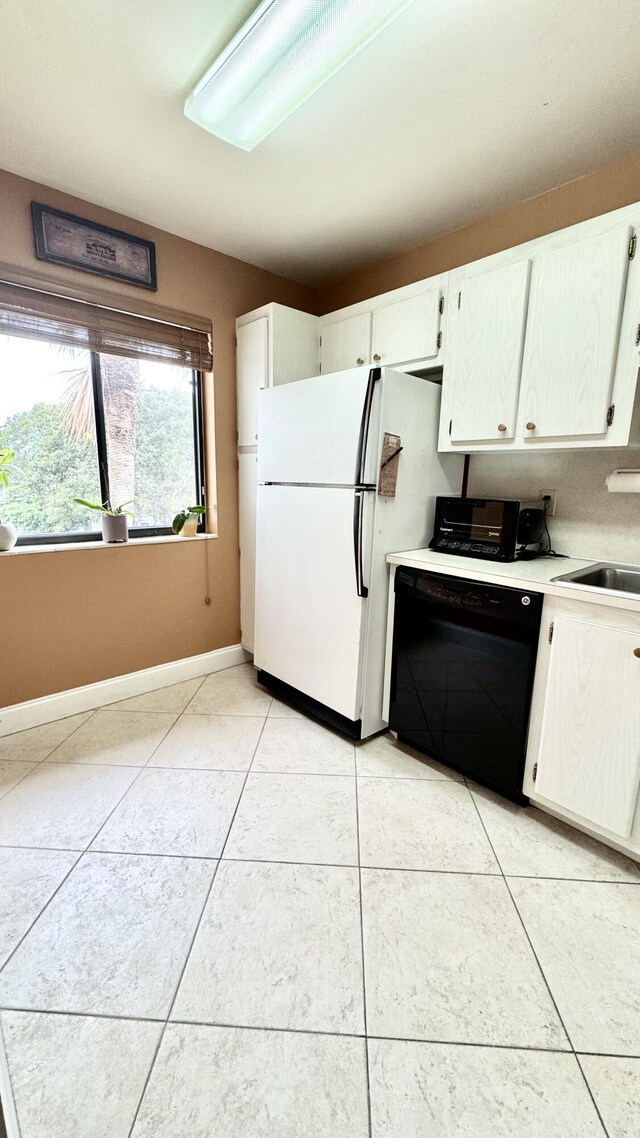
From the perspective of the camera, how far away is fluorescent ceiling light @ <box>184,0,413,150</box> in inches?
47.8

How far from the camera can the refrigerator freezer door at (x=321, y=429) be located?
192cm

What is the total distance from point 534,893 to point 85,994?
51.8 inches

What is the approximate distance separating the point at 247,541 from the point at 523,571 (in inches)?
69.3

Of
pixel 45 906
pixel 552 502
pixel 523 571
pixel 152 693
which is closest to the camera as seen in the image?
pixel 45 906

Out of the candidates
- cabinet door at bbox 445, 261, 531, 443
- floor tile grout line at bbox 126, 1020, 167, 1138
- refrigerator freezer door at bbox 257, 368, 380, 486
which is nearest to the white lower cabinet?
cabinet door at bbox 445, 261, 531, 443

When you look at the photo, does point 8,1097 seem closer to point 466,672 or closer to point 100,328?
point 466,672

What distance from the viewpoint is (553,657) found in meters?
1.58

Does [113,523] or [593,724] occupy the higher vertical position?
[113,523]

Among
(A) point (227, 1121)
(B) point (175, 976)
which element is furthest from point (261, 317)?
(A) point (227, 1121)

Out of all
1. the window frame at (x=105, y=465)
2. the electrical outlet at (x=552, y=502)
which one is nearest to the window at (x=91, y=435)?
the window frame at (x=105, y=465)

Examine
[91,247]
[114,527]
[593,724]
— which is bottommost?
[593,724]

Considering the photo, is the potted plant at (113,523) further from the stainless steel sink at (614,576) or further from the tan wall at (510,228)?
the stainless steel sink at (614,576)

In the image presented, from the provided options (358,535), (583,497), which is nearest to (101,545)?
(358,535)

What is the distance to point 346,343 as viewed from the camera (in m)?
2.58
